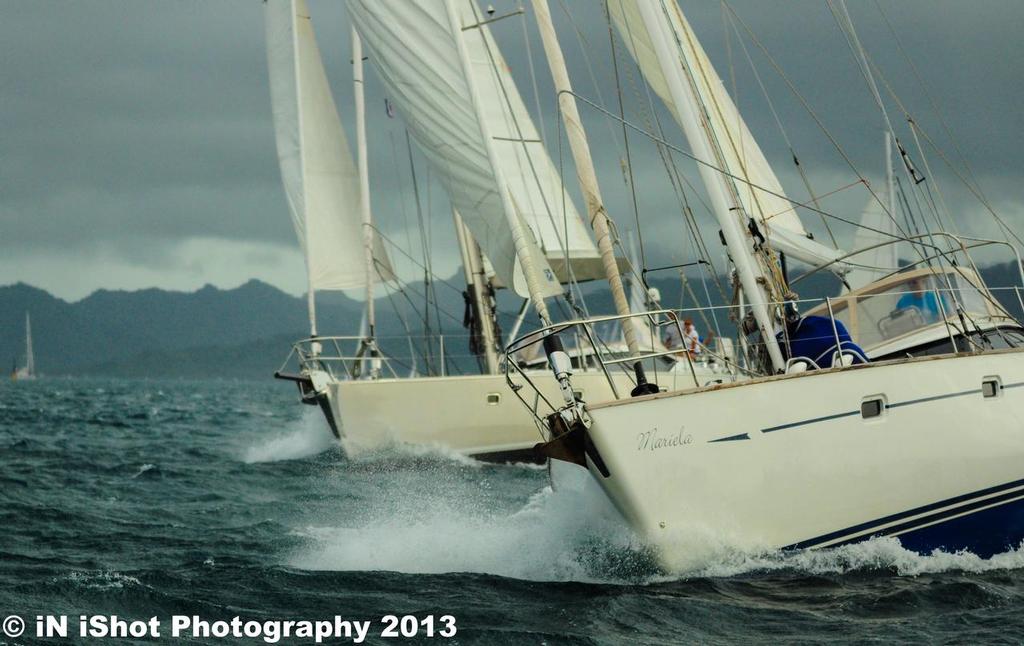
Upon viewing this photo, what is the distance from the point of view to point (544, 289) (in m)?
11.4

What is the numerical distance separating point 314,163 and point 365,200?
1460 millimetres

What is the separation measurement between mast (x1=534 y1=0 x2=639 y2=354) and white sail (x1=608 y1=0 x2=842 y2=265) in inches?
35.0

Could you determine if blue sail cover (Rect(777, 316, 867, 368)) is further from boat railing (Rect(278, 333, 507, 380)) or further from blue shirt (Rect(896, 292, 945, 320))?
boat railing (Rect(278, 333, 507, 380))

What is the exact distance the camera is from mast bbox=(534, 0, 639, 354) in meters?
12.1

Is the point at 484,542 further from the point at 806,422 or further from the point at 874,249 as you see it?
the point at 874,249

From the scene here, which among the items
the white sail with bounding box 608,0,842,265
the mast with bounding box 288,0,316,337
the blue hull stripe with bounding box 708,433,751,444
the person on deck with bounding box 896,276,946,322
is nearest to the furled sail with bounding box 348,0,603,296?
the white sail with bounding box 608,0,842,265

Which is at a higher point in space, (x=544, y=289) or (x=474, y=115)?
(x=474, y=115)

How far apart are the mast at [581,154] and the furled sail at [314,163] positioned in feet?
36.6

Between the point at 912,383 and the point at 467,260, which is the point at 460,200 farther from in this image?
the point at 467,260

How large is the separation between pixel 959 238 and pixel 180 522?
900cm

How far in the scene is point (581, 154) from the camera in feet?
41.5

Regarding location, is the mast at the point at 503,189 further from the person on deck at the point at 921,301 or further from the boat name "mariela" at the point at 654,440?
the person on deck at the point at 921,301

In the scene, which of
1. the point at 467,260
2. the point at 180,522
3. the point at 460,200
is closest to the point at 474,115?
the point at 460,200

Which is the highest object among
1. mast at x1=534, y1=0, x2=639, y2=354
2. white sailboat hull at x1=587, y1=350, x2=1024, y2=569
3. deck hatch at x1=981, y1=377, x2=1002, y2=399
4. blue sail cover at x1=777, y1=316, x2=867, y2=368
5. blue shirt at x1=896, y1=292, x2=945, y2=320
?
mast at x1=534, y1=0, x2=639, y2=354
